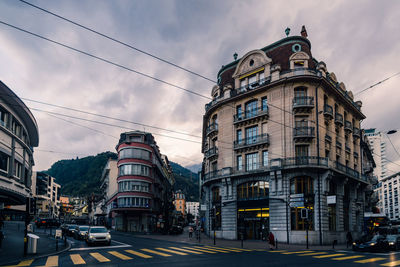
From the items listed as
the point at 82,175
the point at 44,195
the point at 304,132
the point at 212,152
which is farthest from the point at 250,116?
Result: the point at 82,175

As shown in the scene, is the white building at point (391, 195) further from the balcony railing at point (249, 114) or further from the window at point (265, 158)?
the window at point (265, 158)

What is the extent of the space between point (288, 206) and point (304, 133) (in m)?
8.16

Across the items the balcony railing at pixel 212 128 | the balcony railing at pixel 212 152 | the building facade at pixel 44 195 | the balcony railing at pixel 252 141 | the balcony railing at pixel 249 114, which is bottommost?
the building facade at pixel 44 195

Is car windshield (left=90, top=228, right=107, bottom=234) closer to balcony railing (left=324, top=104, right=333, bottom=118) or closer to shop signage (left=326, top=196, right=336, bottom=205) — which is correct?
shop signage (left=326, top=196, right=336, bottom=205)

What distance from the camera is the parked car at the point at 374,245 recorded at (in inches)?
933

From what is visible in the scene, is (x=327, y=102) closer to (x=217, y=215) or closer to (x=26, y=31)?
(x=217, y=215)

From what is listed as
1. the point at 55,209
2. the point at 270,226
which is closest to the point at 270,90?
the point at 270,226

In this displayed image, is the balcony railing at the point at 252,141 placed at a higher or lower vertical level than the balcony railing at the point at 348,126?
lower

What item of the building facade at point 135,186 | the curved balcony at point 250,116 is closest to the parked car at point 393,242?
the curved balcony at point 250,116

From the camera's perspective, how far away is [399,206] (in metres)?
137

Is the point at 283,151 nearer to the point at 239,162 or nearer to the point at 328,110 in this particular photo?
the point at 239,162

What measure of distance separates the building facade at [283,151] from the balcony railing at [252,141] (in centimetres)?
12

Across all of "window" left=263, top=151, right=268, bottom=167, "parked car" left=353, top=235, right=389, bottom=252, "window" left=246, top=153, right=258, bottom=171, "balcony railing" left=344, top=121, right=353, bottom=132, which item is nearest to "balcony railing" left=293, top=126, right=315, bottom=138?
"window" left=263, top=151, right=268, bottom=167

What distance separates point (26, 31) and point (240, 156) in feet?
99.9
